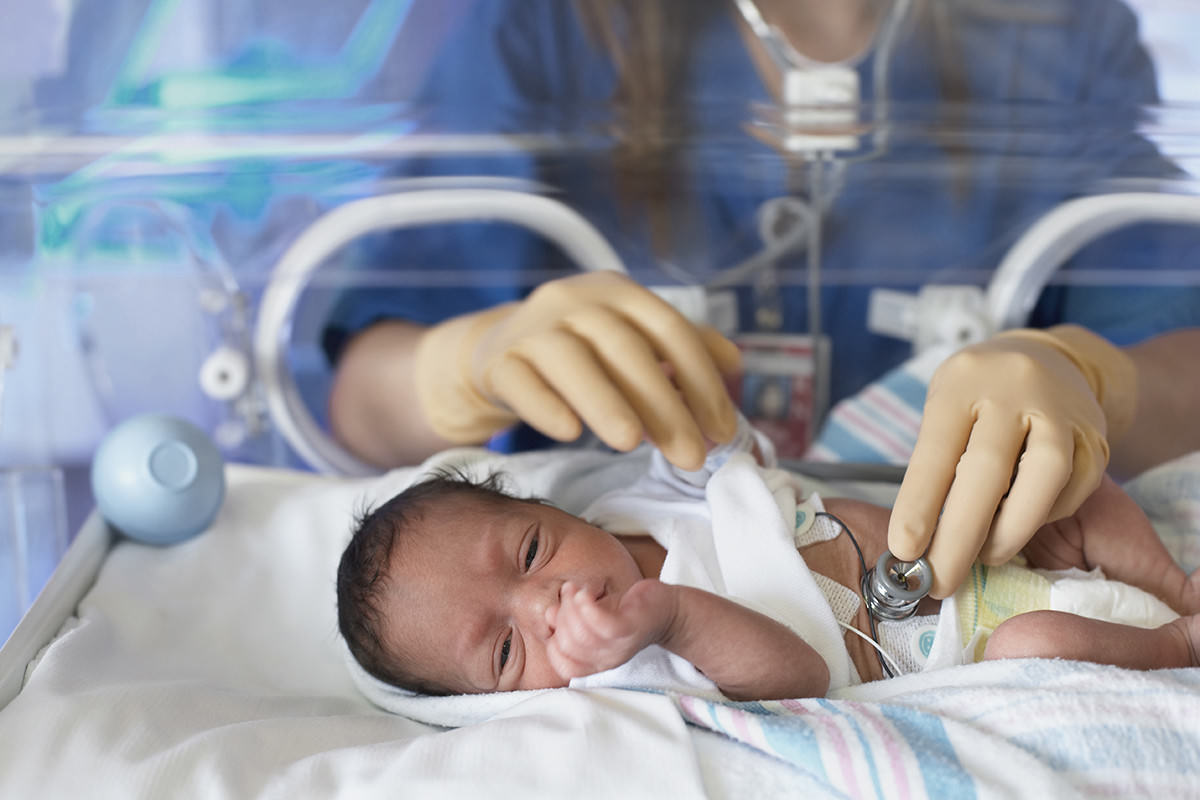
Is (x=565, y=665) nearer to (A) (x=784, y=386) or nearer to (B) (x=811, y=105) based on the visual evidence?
(A) (x=784, y=386)

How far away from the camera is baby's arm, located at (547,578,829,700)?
689 mm

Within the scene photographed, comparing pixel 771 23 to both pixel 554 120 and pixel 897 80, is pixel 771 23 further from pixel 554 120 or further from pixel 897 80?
pixel 554 120

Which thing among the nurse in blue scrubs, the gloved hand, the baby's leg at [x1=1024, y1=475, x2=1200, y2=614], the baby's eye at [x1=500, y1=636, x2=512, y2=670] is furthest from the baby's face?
the baby's leg at [x1=1024, y1=475, x2=1200, y2=614]

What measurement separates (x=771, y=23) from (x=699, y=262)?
0.37 meters

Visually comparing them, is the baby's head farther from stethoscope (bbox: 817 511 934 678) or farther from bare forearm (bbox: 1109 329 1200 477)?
bare forearm (bbox: 1109 329 1200 477)

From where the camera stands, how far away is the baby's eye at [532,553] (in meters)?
0.83

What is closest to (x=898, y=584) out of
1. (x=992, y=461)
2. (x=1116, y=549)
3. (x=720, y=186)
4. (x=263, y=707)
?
(x=992, y=461)

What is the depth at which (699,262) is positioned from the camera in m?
1.25

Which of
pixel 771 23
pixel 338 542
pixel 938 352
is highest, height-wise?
pixel 771 23

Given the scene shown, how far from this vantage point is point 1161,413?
1072 mm

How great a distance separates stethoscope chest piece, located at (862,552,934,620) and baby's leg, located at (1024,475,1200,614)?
177 mm

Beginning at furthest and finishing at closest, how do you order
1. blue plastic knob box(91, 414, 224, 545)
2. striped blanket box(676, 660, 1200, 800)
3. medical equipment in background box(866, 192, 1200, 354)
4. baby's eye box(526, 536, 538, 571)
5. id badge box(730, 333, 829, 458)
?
id badge box(730, 333, 829, 458) < medical equipment in background box(866, 192, 1200, 354) < blue plastic knob box(91, 414, 224, 545) < baby's eye box(526, 536, 538, 571) < striped blanket box(676, 660, 1200, 800)

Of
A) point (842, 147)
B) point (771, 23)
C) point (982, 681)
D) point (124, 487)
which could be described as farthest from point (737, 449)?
point (771, 23)

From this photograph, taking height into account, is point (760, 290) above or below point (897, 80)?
below
